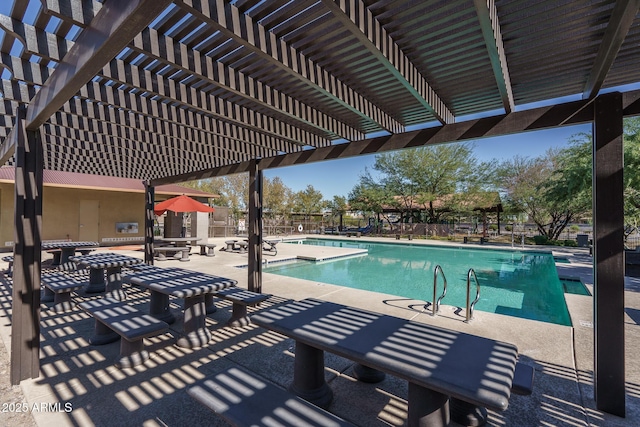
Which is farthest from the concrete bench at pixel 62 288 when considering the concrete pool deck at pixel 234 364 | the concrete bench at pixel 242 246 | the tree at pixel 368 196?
the tree at pixel 368 196

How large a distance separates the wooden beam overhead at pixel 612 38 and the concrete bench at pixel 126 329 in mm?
4136

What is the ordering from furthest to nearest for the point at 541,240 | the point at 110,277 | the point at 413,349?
1. the point at 541,240
2. the point at 110,277
3. the point at 413,349

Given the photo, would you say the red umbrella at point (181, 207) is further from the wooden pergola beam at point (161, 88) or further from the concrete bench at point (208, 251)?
the wooden pergola beam at point (161, 88)

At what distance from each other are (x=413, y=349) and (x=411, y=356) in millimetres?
110

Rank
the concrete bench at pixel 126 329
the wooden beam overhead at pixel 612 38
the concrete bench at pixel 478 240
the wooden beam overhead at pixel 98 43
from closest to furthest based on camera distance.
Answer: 1. the wooden beam overhead at pixel 98 43
2. the wooden beam overhead at pixel 612 38
3. the concrete bench at pixel 126 329
4. the concrete bench at pixel 478 240

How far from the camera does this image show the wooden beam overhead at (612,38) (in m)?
1.67

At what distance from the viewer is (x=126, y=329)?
285 cm

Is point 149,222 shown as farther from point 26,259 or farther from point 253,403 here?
point 253,403

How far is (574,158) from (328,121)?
15929 millimetres

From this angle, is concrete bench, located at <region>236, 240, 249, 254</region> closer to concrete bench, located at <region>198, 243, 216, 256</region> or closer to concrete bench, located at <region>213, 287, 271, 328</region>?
concrete bench, located at <region>198, 243, 216, 256</region>

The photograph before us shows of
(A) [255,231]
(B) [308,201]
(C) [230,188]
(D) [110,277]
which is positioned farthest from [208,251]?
(C) [230,188]

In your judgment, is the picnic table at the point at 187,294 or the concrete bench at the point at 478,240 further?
the concrete bench at the point at 478,240

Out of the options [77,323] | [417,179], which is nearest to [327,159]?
[77,323]

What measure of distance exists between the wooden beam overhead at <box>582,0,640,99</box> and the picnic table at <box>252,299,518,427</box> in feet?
6.84
